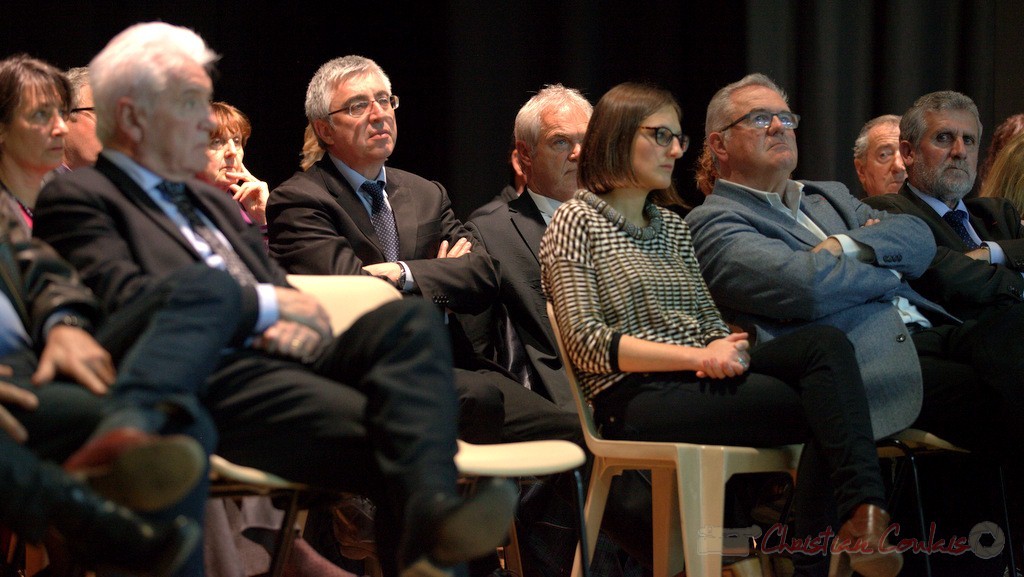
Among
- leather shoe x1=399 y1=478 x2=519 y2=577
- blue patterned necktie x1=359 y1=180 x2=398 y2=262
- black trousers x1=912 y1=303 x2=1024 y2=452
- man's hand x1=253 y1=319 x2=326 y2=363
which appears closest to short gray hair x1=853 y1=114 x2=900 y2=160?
black trousers x1=912 y1=303 x2=1024 y2=452

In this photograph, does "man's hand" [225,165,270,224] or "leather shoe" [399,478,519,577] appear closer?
"leather shoe" [399,478,519,577]

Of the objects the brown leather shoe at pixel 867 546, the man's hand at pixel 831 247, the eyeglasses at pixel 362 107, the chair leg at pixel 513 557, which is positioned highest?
the eyeglasses at pixel 362 107

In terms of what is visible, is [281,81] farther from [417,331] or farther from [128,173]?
[417,331]

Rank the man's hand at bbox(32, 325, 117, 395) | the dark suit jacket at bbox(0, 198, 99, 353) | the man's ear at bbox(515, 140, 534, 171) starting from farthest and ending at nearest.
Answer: the man's ear at bbox(515, 140, 534, 171), the dark suit jacket at bbox(0, 198, 99, 353), the man's hand at bbox(32, 325, 117, 395)

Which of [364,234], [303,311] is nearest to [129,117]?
[303,311]

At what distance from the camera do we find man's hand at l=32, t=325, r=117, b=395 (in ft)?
5.97

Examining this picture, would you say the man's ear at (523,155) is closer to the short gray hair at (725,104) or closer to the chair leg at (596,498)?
the short gray hair at (725,104)

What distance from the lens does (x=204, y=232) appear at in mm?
2221

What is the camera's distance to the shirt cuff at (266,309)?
2035 millimetres

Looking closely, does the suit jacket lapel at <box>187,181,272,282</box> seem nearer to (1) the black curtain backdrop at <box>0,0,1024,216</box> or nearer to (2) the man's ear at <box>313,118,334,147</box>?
(2) the man's ear at <box>313,118,334,147</box>

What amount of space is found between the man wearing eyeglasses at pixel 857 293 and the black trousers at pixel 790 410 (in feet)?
0.67

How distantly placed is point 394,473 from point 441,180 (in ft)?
9.68

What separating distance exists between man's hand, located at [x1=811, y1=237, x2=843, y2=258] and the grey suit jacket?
6 centimetres

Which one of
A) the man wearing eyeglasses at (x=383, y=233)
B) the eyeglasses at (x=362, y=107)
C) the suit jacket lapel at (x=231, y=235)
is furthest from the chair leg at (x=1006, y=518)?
the eyeglasses at (x=362, y=107)
